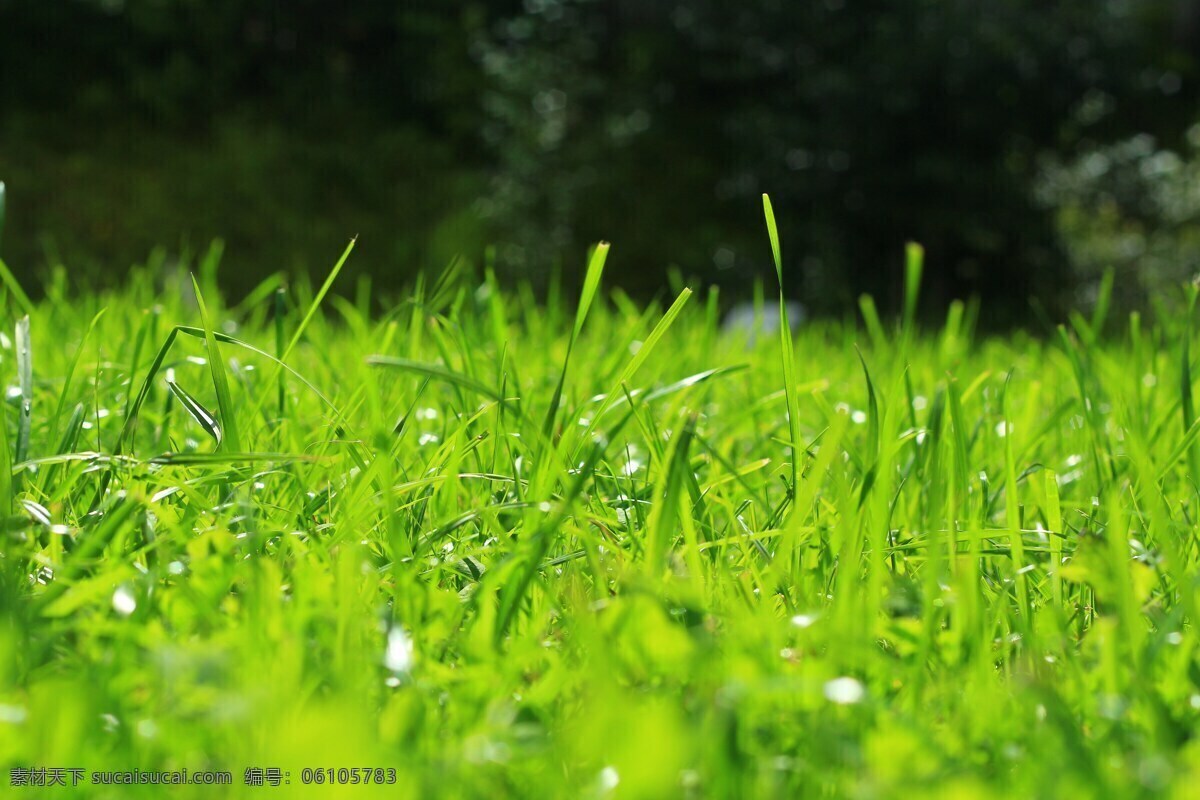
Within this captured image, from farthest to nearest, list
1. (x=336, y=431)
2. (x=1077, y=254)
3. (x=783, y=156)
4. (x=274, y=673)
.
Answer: (x=1077, y=254) → (x=783, y=156) → (x=336, y=431) → (x=274, y=673)

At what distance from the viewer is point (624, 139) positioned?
8492mm

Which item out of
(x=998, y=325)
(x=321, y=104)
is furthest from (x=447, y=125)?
(x=998, y=325)

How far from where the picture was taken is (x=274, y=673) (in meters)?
0.67

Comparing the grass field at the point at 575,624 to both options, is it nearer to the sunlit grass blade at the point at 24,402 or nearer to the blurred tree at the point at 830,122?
the sunlit grass blade at the point at 24,402

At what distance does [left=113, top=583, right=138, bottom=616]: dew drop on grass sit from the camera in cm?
75

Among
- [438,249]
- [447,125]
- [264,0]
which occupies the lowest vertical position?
[438,249]

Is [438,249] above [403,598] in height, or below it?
below

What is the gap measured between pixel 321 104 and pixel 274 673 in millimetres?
10462

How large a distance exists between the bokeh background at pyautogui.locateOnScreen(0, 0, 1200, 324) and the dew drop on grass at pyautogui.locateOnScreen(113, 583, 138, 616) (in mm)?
7269

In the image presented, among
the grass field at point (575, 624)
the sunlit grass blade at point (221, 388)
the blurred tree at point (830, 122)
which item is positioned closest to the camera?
the grass field at point (575, 624)

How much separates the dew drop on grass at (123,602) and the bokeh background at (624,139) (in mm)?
7269

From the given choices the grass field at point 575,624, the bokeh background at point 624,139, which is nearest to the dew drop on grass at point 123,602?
the grass field at point 575,624

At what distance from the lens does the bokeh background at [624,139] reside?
25.7ft

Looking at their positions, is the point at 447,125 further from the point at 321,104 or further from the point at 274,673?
the point at 274,673
